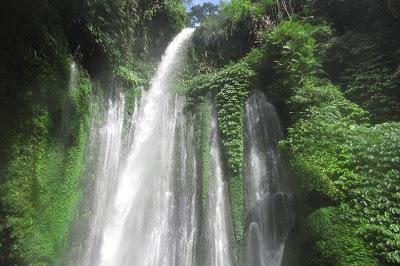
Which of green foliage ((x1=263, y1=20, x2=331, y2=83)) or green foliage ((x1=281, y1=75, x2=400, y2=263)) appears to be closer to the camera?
green foliage ((x1=281, y1=75, x2=400, y2=263))

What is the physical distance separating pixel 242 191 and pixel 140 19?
972 cm

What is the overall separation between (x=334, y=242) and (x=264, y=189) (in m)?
3.40

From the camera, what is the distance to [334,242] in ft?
19.1

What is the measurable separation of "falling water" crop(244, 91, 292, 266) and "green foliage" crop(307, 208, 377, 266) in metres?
1.61

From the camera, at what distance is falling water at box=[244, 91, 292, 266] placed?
7.89 metres

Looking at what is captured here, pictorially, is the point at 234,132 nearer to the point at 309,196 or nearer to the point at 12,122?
the point at 309,196

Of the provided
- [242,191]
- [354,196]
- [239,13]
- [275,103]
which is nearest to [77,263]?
[242,191]

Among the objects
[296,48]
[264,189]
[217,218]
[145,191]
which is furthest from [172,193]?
[296,48]

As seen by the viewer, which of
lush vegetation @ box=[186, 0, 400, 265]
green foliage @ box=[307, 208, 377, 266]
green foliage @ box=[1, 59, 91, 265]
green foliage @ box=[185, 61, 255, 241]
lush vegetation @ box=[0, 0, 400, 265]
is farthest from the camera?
green foliage @ box=[185, 61, 255, 241]

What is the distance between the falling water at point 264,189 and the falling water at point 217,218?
1.76 feet

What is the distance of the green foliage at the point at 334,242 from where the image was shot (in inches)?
216

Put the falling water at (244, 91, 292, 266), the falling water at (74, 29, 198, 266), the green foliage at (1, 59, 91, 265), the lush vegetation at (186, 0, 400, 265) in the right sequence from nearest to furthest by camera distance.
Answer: the lush vegetation at (186, 0, 400, 265)
the green foliage at (1, 59, 91, 265)
the falling water at (244, 91, 292, 266)
the falling water at (74, 29, 198, 266)

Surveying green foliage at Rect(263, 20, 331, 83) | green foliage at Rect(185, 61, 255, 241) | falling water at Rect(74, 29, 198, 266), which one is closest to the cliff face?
falling water at Rect(74, 29, 198, 266)

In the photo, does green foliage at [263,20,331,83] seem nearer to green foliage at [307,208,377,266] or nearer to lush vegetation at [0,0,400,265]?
lush vegetation at [0,0,400,265]
